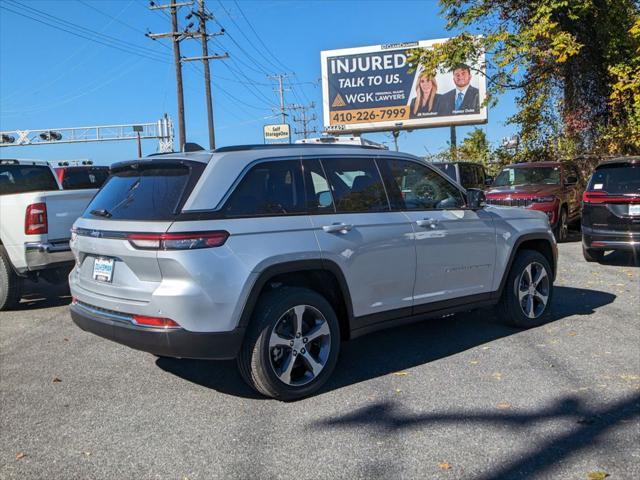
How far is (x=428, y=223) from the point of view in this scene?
509cm

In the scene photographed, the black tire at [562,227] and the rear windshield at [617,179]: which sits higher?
the rear windshield at [617,179]

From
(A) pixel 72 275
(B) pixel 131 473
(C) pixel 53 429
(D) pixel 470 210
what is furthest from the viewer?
(D) pixel 470 210

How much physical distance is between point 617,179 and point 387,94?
23.5 metres

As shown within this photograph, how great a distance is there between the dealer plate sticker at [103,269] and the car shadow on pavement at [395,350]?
1135 millimetres

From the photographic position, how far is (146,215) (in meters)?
4.01

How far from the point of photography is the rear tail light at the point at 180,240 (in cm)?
377

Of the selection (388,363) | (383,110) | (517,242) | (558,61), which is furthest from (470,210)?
(383,110)

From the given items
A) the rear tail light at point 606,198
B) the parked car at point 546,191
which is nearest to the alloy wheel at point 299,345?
the rear tail light at point 606,198

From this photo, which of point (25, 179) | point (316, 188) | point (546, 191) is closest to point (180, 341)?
point (316, 188)

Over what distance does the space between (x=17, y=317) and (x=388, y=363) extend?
15.9 ft

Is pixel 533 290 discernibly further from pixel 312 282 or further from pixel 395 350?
pixel 312 282

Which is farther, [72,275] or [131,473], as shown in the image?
[72,275]

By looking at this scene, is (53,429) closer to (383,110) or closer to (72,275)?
(72,275)

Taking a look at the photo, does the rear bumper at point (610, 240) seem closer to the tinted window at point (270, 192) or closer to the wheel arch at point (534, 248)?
the wheel arch at point (534, 248)
